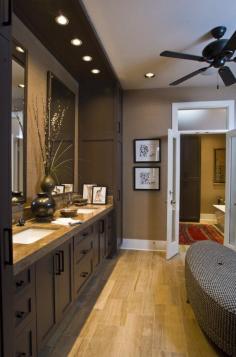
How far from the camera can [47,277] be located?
1824 mm

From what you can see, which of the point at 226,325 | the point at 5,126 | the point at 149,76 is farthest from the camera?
the point at 149,76

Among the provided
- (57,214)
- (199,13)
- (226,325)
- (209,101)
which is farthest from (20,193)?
(209,101)

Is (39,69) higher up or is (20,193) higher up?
(39,69)

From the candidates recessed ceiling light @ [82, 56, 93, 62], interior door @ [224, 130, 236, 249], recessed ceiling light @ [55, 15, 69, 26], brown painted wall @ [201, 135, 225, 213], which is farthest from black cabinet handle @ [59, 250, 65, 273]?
brown painted wall @ [201, 135, 225, 213]

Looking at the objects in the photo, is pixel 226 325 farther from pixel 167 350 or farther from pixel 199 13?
pixel 199 13

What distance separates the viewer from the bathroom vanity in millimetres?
1501

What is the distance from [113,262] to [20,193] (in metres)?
2.07

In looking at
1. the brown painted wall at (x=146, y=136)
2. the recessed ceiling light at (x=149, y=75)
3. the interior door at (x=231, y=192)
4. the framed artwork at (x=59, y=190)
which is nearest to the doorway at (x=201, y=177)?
the interior door at (x=231, y=192)

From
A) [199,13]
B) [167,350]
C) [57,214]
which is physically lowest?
[167,350]

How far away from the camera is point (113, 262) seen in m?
3.95

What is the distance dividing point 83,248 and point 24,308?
1.12 meters

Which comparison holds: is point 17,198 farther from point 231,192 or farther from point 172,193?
point 231,192

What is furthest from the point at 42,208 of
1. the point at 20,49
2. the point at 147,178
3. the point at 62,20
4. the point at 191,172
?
the point at 191,172

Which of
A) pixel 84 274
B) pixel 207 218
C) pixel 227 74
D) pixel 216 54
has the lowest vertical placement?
pixel 207 218
